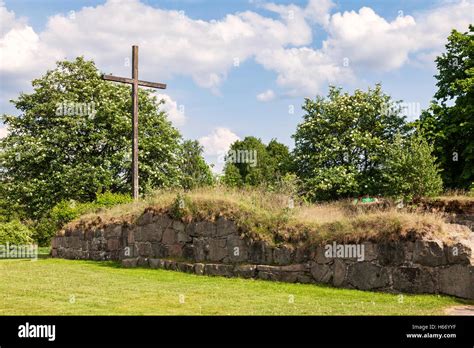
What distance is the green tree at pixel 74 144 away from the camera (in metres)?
33.8

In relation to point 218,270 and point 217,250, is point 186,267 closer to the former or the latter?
point 217,250

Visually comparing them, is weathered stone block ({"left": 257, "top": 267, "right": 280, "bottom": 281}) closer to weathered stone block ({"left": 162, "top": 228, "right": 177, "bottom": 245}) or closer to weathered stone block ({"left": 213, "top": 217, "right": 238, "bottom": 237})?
weathered stone block ({"left": 213, "top": 217, "right": 238, "bottom": 237})

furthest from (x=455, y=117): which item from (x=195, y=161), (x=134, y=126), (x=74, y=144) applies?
(x=195, y=161)

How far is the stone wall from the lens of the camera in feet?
38.2

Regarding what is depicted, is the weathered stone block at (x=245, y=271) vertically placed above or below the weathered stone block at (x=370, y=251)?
below

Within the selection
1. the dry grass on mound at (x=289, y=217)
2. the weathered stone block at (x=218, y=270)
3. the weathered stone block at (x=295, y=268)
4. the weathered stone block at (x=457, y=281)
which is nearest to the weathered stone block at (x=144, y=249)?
the dry grass on mound at (x=289, y=217)

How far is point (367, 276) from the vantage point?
41.2ft

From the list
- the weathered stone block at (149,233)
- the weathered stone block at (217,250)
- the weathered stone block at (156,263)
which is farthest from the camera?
the weathered stone block at (149,233)

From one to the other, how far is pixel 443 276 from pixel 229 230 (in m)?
6.29

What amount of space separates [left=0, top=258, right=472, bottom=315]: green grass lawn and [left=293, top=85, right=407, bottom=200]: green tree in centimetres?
1881

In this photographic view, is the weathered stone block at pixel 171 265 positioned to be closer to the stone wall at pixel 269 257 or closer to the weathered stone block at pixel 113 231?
the stone wall at pixel 269 257

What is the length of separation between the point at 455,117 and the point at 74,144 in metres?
23.6

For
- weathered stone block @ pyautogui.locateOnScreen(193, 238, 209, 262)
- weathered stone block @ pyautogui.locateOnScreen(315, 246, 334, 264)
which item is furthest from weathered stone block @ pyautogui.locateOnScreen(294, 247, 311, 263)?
weathered stone block @ pyautogui.locateOnScreen(193, 238, 209, 262)

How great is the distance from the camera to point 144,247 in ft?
60.0
